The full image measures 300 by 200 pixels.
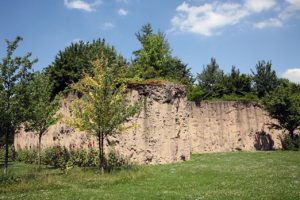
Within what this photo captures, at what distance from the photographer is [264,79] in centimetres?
5909

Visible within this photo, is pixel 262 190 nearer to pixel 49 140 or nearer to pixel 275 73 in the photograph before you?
pixel 49 140

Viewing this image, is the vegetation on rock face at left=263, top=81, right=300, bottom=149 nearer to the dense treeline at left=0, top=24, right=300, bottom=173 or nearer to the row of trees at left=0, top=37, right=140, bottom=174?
the dense treeline at left=0, top=24, right=300, bottom=173

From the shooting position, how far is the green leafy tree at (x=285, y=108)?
3844cm

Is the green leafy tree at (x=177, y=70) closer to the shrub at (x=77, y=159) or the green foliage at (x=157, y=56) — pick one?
the green foliage at (x=157, y=56)

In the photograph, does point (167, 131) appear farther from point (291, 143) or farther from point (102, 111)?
point (291, 143)

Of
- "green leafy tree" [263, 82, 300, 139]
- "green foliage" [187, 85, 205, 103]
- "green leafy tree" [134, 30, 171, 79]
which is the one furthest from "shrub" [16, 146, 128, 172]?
"green leafy tree" [134, 30, 171, 79]

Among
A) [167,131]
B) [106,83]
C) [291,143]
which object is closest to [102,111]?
[106,83]

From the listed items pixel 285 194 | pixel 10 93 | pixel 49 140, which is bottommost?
pixel 285 194

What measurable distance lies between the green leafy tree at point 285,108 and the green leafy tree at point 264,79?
18692 mm

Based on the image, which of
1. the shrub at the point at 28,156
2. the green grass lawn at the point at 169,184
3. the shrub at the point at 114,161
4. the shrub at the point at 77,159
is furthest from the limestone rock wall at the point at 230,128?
the green grass lawn at the point at 169,184

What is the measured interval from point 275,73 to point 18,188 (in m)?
51.5

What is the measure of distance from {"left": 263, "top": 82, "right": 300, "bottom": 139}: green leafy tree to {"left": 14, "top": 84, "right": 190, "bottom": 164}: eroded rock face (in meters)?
14.2

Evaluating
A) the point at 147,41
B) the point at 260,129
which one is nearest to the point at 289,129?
the point at 260,129

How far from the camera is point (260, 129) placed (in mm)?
42406
